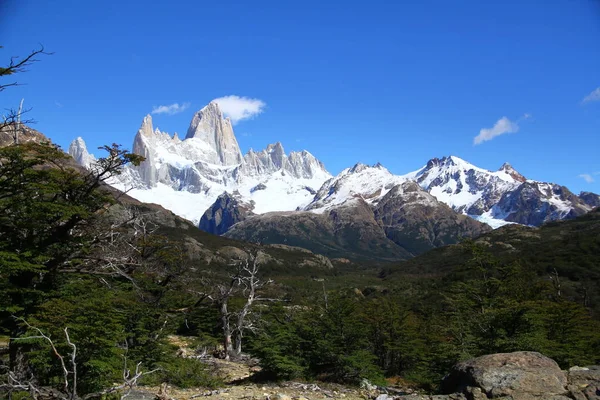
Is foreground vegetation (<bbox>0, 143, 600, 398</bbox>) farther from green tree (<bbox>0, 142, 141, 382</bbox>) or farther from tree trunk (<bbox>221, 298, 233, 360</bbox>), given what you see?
tree trunk (<bbox>221, 298, 233, 360</bbox>)

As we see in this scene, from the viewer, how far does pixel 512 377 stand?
12070 mm

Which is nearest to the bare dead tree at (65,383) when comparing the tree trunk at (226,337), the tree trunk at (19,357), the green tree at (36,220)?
the tree trunk at (19,357)

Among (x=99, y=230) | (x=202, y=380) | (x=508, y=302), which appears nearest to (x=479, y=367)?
(x=508, y=302)

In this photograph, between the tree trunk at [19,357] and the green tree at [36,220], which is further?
the green tree at [36,220]

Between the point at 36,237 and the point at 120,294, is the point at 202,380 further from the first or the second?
the point at 36,237

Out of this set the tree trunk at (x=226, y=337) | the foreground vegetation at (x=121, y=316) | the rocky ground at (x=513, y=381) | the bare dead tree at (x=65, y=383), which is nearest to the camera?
the bare dead tree at (x=65, y=383)

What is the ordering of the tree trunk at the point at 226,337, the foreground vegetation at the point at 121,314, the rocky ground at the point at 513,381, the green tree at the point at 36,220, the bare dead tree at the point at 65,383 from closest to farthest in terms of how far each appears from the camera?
the bare dead tree at the point at 65,383, the rocky ground at the point at 513,381, the foreground vegetation at the point at 121,314, the green tree at the point at 36,220, the tree trunk at the point at 226,337

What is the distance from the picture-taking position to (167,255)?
25.5m

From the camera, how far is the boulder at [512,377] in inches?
460

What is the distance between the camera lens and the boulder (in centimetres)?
1168

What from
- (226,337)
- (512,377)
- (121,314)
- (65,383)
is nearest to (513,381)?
(512,377)

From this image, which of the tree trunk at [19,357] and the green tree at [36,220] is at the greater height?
the green tree at [36,220]

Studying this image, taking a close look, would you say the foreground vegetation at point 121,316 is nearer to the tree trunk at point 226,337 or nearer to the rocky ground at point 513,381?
the rocky ground at point 513,381

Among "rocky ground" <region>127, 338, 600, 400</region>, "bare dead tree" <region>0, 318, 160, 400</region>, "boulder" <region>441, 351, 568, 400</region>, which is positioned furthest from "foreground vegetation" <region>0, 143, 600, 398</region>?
"boulder" <region>441, 351, 568, 400</region>
